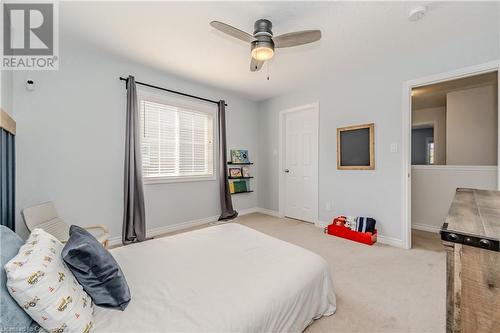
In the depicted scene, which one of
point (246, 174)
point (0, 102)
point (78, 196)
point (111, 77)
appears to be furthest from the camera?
point (246, 174)

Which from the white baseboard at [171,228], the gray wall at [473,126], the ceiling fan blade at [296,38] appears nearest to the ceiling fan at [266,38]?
the ceiling fan blade at [296,38]

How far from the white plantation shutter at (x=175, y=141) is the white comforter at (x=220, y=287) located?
1.90 metres

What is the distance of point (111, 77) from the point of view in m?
2.90

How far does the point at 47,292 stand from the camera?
0.80m

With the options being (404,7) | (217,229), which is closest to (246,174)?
(217,229)

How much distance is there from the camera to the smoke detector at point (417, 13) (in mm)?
1934

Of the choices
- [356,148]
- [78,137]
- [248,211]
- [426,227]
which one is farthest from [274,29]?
[426,227]

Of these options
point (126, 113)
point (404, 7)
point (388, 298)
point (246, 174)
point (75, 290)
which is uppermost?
point (404, 7)

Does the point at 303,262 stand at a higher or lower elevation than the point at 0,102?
lower

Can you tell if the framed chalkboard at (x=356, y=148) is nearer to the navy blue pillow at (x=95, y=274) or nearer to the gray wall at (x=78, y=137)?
the gray wall at (x=78, y=137)

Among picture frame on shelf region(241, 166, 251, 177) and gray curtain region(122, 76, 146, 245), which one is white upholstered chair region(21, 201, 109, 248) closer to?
gray curtain region(122, 76, 146, 245)

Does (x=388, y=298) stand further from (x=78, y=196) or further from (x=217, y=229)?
(x=78, y=196)

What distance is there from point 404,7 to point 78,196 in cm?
393

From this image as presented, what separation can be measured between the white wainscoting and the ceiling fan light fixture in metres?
3.26
